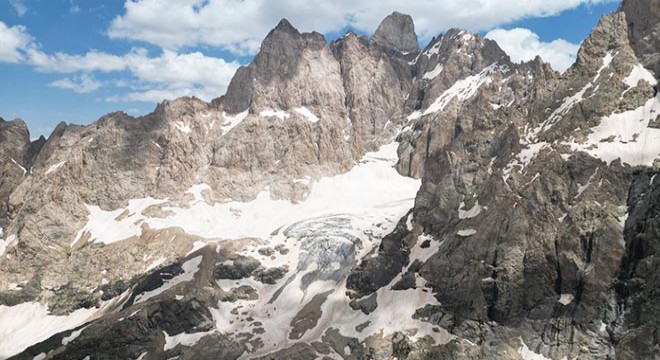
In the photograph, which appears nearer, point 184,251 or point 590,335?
point 590,335

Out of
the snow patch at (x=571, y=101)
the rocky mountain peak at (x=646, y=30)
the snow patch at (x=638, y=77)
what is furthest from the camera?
the rocky mountain peak at (x=646, y=30)

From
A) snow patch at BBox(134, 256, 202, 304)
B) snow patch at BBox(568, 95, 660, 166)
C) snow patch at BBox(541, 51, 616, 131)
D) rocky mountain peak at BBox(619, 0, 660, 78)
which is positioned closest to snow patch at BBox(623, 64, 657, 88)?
rocky mountain peak at BBox(619, 0, 660, 78)

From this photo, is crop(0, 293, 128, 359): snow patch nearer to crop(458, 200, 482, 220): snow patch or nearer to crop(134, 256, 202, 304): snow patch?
crop(134, 256, 202, 304): snow patch

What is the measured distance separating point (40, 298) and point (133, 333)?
5640 cm

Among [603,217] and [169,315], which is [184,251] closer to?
[169,315]

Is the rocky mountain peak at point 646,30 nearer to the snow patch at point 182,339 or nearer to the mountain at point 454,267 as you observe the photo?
the mountain at point 454,267

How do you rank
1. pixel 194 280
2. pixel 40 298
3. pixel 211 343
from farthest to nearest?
pixel 40 298 → pixel 194 280 → pixel 211 343

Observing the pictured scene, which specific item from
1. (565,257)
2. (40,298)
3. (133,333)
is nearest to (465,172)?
(565,257)

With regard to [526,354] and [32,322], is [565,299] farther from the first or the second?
[32,322]

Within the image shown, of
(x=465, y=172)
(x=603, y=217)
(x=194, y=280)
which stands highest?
(x=465, y=172)

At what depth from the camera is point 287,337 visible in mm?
148625

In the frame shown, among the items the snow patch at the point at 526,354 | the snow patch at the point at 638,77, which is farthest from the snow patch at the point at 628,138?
the snow patch at the point at 526,354

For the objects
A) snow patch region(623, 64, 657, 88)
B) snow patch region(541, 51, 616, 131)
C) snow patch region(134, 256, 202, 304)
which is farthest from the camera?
snow patch region(134, 256, 202, 304)

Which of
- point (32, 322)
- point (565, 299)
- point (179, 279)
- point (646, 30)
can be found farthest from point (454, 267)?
point (32, 322)
